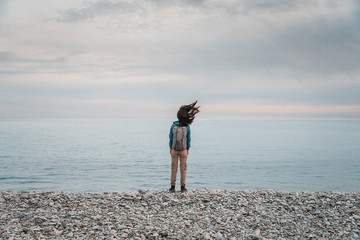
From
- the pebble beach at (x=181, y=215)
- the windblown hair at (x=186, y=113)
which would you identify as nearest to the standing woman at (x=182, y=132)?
the windblown hair at (x=186, y=113)

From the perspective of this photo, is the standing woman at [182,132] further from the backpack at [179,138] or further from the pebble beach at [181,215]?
the pebble beach at [181,215]

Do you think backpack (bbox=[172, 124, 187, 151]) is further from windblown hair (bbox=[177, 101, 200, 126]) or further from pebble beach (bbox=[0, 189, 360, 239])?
pebble beach (bbox=[0, 189, 360, 239])

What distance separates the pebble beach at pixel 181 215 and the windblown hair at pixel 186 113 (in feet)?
8.82

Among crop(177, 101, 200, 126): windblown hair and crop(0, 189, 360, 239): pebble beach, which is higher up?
crop(177, 101, 200, 126): windblown hair

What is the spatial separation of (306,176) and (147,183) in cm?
1623

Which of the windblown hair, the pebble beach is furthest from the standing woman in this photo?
the pebble beach

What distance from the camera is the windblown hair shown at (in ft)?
35.9

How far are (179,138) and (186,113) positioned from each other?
0.98 meters

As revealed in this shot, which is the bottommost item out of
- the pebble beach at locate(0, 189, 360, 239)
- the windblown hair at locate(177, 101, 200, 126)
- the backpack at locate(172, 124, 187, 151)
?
the pebble beach at locate(0, 189, 360, 239)

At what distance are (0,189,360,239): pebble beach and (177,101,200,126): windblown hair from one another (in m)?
2.69

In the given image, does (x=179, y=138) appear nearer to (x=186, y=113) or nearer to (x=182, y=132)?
(x=182, y=132)

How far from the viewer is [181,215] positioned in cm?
916

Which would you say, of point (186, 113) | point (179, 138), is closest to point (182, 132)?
point (179, 138)

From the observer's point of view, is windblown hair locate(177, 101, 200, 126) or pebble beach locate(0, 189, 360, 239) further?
windblown hair locate(177, 101, 200, 126)
